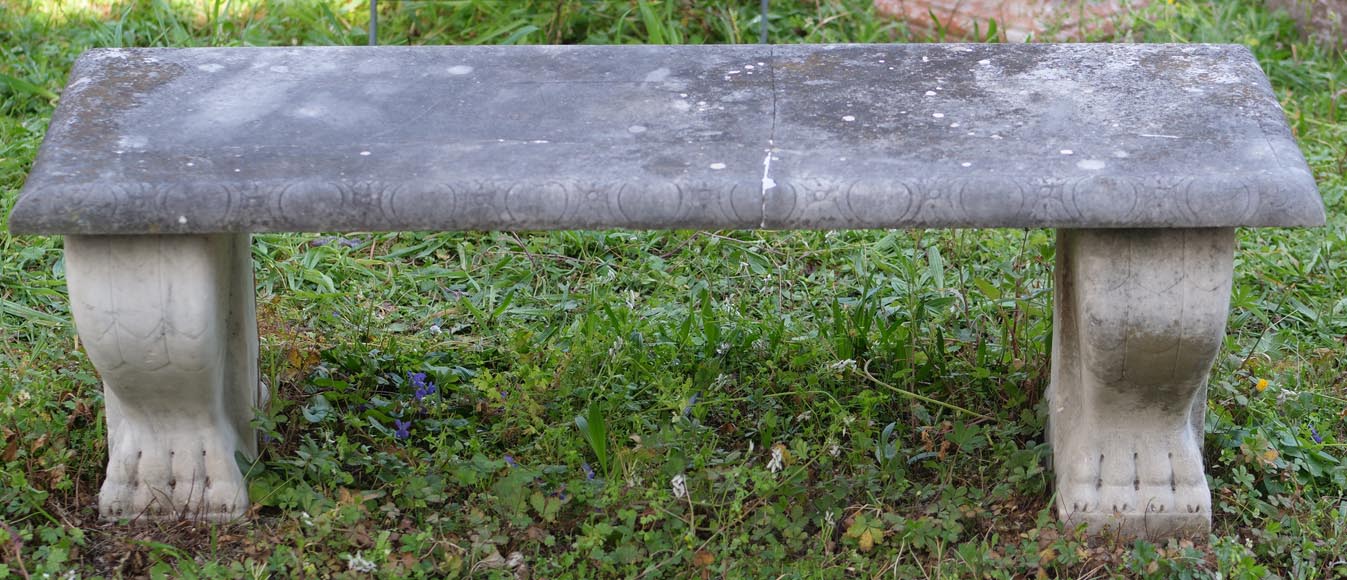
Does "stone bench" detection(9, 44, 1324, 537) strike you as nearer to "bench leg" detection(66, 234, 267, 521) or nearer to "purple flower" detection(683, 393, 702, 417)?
"bench leg" detection(66, 234, 267, 521)

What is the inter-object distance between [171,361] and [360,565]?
42 cm

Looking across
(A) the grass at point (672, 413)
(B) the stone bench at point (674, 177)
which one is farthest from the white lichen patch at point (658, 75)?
(A) the grass at point (672, 413)

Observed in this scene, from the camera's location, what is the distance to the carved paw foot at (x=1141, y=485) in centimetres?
243

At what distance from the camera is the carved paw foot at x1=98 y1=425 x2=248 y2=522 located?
242cm

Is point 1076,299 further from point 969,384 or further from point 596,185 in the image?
point 596,185

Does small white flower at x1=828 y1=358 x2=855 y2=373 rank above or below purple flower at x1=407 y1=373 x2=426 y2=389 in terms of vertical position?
above

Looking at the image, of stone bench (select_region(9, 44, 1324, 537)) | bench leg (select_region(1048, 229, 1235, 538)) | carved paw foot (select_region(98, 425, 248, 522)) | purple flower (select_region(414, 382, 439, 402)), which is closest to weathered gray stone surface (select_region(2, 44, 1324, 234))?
stone bench (select_region(9, 44, 1324, 537))

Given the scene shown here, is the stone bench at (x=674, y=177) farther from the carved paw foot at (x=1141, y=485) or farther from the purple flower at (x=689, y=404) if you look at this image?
the purple flower at (x=689, y=404)

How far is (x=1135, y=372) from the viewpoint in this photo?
226 cm

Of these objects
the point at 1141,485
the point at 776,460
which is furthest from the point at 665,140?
A: the point at 1141,485

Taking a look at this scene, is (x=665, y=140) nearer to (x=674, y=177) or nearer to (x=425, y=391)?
(x=674, y=177)

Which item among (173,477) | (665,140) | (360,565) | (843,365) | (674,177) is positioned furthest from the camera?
(843,365)

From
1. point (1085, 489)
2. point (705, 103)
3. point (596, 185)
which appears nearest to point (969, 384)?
point (1085, 489)

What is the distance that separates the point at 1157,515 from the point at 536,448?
108 centimetres
